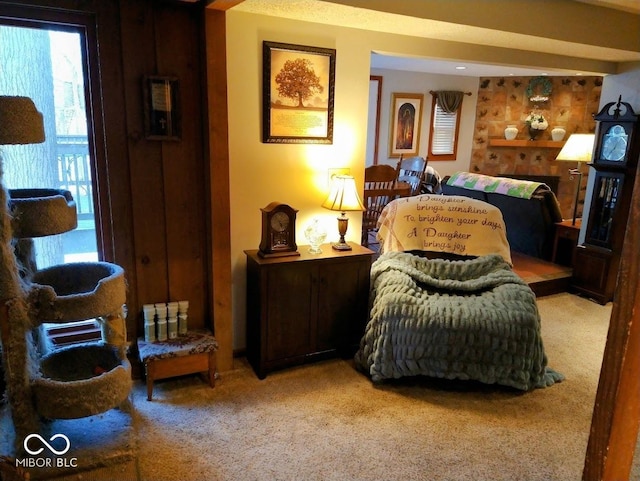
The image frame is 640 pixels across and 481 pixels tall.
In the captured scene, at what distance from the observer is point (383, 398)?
103 inches

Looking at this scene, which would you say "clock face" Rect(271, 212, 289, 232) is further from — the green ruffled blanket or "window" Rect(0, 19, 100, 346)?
"window" Rect(0, 19, 100, 346)

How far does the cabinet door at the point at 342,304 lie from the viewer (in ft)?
9.37

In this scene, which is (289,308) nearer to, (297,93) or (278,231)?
(278,231)

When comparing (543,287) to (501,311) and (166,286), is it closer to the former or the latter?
(501,311)

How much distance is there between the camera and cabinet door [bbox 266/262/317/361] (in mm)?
2699

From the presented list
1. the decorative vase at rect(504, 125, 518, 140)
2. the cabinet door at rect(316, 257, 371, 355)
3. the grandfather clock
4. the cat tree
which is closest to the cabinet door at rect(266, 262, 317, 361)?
the cabinet door at rect(316, 257, 371, 355)

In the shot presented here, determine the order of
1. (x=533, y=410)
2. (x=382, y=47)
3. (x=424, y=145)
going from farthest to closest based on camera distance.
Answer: (x=424, y=145) < (x=382, y=47) < (x=533, y=410)

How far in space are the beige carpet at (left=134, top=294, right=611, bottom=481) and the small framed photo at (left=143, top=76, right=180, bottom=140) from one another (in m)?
1.45

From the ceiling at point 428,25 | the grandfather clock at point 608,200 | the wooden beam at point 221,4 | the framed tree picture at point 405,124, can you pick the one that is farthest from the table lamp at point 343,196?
the framed tree picture at point 405,124

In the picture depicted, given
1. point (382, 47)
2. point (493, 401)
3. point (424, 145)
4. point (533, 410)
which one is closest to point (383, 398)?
point (493, 401)

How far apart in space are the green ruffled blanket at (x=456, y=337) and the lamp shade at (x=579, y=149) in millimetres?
2557

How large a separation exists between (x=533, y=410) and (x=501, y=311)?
1.84ft

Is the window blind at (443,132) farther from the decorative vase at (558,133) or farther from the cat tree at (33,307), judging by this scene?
the cat tree at (33,307)

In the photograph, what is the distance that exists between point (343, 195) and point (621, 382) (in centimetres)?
225
